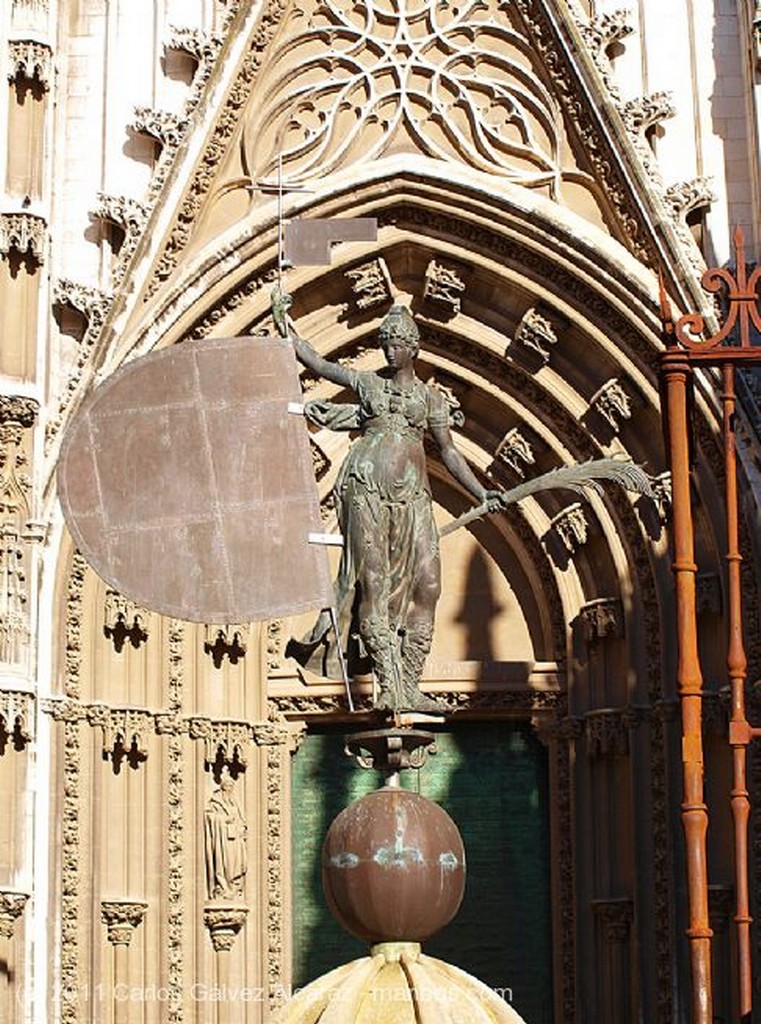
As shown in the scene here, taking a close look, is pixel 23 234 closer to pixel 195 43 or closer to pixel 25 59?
pixel 25 59

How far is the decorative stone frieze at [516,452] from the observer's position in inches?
674

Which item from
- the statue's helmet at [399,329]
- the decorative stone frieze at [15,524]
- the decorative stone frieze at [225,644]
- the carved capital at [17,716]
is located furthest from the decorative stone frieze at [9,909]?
the statue's helmet at [399,329]

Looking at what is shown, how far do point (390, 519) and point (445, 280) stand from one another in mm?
6133

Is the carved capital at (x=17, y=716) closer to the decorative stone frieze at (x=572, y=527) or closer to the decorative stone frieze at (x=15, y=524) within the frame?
the decorative stone frieze at (x=15, y=524)

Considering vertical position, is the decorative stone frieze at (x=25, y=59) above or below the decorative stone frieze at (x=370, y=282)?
above

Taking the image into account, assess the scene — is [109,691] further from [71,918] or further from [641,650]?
[641,650]

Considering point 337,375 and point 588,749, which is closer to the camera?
point 337,375

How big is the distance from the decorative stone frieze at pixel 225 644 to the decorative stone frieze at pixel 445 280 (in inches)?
100

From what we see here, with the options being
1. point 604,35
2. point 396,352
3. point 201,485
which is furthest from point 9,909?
point 604,35

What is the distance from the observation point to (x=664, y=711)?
16.2 metres

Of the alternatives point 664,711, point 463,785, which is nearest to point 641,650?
point 664,711

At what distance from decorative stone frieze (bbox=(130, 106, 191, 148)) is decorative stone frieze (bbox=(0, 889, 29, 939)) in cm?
487

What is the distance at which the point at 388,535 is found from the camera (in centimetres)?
1104

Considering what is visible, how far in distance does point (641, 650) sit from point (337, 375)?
5.67 metres
